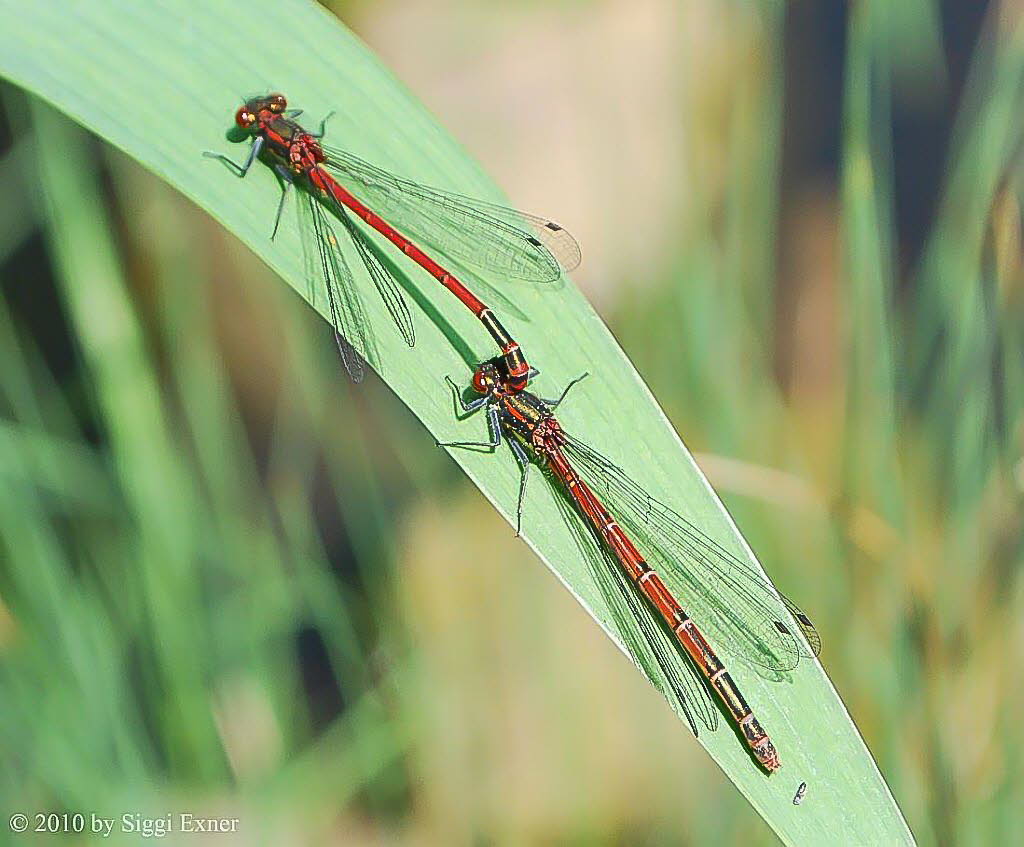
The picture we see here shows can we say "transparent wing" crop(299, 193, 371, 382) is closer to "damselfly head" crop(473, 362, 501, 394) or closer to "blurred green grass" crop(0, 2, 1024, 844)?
"damselfly head" crop(473, 362, 501, 394)

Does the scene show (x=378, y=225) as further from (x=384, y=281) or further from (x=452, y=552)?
(x=452, y=552)

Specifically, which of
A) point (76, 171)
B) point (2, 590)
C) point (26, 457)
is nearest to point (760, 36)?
point (76, 171)

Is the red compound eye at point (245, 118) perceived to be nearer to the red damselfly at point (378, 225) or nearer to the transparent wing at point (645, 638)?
the red damselfly at point (378, 225)

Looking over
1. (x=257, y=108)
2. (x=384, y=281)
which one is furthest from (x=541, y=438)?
(x=257, y=108)

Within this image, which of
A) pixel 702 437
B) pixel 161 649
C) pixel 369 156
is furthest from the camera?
pixel 702 437

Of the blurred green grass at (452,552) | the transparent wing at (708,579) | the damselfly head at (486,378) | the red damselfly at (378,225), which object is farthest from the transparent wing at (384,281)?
the blurred green grass at (452,552)

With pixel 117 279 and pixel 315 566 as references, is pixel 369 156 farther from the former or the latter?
pixel 315 566
